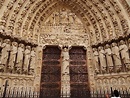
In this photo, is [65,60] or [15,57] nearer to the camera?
[15,57]

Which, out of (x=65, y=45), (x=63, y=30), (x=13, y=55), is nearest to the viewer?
(x=13, y=55)

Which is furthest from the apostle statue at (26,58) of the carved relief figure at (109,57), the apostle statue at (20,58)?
the carved relief figure at (109,57)

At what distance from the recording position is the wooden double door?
543 centimetres

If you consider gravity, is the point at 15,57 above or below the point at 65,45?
below

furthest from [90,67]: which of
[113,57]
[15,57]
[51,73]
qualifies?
[15,57]

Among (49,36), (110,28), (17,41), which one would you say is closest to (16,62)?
(17,41)

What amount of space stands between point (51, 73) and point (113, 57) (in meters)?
2.42

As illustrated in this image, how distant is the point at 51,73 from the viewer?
580cm

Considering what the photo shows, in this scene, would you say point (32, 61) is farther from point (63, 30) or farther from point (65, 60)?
point (63, 30)

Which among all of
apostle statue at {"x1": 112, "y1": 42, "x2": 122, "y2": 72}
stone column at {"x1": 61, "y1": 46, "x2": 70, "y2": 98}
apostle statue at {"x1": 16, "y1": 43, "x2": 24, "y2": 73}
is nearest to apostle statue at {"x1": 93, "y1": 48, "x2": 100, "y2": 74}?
apostle statue at {"x1": 112, "y1": 42, "x2": 122, "y2": 72}

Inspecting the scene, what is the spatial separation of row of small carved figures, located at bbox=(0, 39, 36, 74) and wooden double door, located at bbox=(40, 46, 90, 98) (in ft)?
2.34

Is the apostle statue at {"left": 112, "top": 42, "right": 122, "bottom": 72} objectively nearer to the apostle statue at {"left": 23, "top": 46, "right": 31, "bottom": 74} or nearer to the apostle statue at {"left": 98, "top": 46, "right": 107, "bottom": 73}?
the apostle statue at {"left": 98, "top": 46, "right": 107, "bottom": 73}

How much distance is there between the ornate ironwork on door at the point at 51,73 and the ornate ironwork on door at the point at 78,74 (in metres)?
0.54

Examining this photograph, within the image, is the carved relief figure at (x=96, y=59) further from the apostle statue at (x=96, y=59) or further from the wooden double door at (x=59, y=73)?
the wooden double door at (x=59, y=73)
